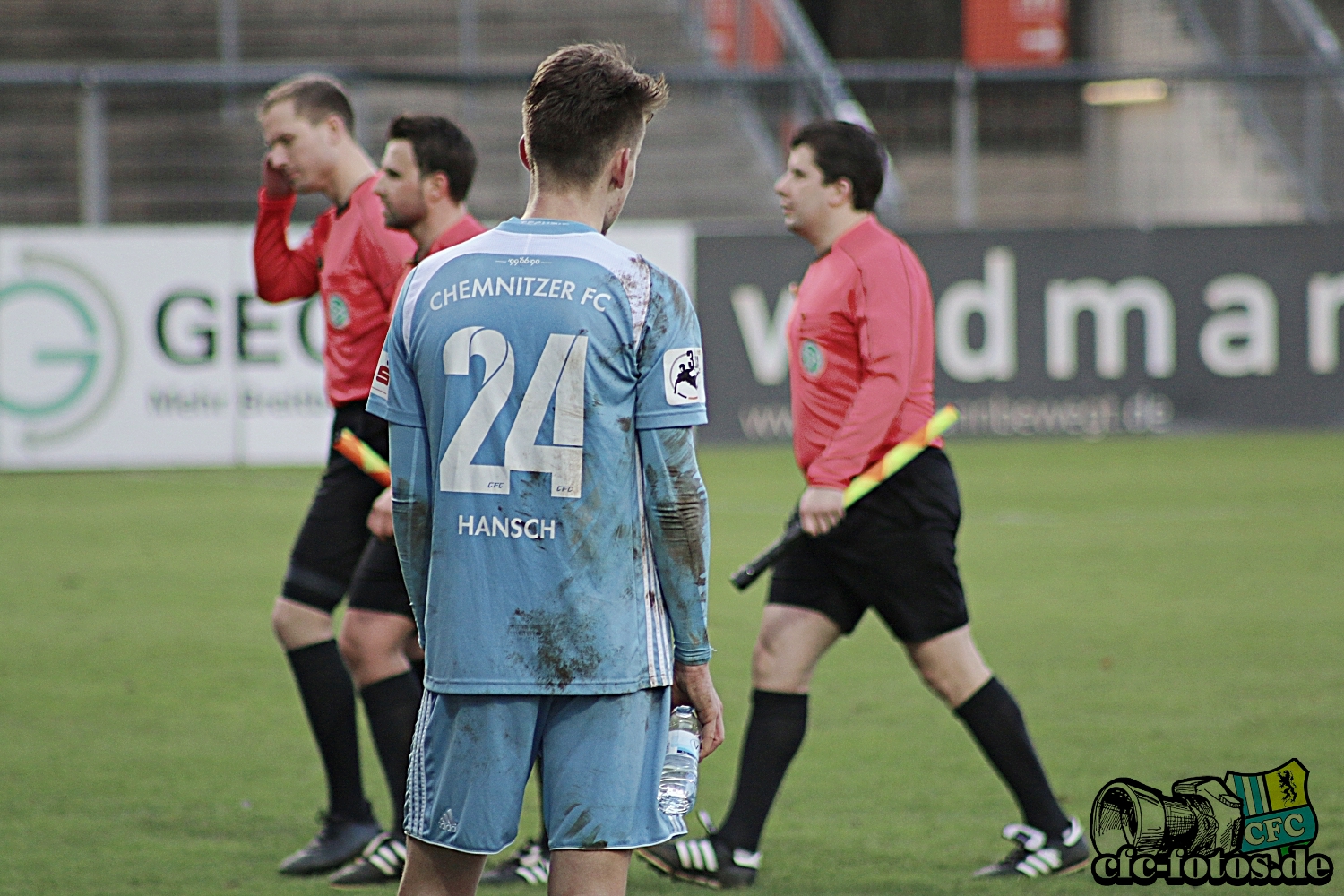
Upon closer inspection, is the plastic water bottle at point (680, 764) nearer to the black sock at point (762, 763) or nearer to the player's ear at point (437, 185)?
the black sock at point (762, 763)

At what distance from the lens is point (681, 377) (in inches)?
117

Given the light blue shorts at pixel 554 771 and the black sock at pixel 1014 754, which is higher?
the light blue shorts at pixel 554 771

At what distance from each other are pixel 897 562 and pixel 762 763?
67cm

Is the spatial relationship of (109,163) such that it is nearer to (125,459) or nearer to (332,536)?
(125,459)

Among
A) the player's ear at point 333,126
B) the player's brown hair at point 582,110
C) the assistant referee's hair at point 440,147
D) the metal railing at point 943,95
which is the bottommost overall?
the player's brown hair at point 582,110

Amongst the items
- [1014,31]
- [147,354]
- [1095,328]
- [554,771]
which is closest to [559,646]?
[554,771]

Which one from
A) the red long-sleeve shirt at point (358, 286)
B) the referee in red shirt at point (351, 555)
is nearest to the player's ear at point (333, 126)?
the referee in red shirt at point (351, 555)

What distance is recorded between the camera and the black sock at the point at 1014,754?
16.1ft

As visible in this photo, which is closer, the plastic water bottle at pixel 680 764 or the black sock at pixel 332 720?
the plastic water bottle at pixel 680 764

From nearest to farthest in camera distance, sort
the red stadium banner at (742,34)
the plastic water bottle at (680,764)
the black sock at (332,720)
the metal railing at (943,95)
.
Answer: the plastic water bottle at (680,764) → the black sock at (332,720) → the metal railing at (943,95) → the red stadium banner at (742,34)

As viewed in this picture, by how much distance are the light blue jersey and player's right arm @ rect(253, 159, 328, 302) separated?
8.89ft

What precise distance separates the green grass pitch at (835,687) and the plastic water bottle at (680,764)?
185 centimetres

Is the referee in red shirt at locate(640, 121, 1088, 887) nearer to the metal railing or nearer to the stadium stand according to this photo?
the metal railing

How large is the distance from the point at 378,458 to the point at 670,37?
60.2 ft
